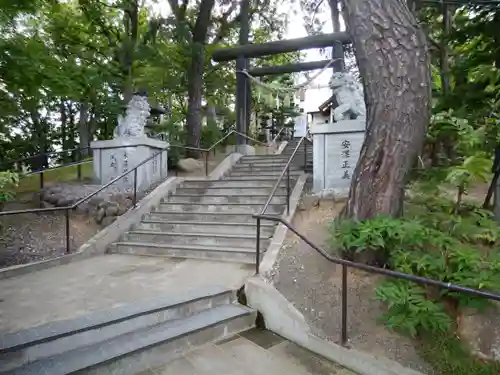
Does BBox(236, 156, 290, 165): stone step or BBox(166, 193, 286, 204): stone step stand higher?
BBox(236, 156, 290, 165): stone step

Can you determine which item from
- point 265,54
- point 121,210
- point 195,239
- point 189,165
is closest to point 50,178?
point 121,210

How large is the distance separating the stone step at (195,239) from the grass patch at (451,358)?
2.65m

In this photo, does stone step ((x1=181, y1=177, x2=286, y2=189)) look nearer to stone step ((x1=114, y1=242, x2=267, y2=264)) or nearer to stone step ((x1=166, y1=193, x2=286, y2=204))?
stone step ((x1=166, y1=193, x2=286, y2=204))

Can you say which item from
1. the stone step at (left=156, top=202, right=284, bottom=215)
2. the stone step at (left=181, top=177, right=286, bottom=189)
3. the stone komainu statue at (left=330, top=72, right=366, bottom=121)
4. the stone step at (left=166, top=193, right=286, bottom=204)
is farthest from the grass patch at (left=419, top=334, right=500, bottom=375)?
the stone step at (left=181, top=177, right=286, bottom=189)

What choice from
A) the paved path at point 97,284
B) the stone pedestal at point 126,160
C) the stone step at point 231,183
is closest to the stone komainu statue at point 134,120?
the stone pedestal at point 126,160

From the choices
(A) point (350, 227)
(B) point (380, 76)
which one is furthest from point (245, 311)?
(B) point (380, 76)

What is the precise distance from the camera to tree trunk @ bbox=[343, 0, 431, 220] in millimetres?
3803

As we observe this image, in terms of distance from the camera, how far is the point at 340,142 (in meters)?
6.55

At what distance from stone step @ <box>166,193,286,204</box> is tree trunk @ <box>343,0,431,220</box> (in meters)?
2.63

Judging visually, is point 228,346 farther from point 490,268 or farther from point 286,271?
point 490,268

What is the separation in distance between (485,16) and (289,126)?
18290 millimetres

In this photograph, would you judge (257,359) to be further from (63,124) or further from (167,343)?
(63,124)

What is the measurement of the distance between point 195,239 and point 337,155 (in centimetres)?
299

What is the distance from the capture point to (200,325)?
3.34 meters
